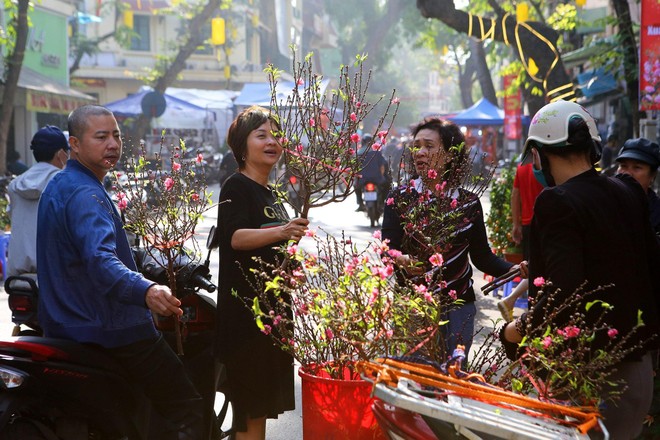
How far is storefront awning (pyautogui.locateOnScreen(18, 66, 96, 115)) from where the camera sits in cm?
2623

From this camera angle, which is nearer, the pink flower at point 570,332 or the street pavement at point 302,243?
the pink flower at point 570,332

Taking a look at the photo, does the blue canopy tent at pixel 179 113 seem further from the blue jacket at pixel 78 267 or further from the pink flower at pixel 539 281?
the pink flower at pixel 539 281

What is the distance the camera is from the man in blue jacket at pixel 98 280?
12.1 ft

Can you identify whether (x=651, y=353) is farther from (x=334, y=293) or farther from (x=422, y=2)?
(x=422, y=2)

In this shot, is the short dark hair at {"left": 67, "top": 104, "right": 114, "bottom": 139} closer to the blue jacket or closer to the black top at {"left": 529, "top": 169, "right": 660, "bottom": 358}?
the blue jacket

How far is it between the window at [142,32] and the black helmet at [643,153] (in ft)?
170

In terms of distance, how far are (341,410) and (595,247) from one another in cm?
95

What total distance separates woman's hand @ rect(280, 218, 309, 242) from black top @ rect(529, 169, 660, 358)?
1034 mm

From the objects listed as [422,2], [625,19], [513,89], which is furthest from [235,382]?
[513,89]

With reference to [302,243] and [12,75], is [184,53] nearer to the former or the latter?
[12,75]

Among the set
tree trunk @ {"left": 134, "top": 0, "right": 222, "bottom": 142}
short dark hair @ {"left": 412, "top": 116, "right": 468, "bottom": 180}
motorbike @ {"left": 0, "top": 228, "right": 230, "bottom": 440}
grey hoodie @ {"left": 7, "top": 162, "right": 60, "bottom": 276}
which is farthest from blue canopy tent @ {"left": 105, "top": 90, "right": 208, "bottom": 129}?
motorbike @ {"left": 0, "top": 228, "right": 230, "bottom": 440}

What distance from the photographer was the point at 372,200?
64.3 feet

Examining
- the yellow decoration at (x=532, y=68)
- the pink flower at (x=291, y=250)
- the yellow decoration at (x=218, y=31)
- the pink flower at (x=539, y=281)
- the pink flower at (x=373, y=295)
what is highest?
the yellow decoration at (x=218, y=31)

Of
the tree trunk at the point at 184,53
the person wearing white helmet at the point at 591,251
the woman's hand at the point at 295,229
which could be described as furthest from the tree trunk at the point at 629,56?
the tree trunk at the point at 184,53
